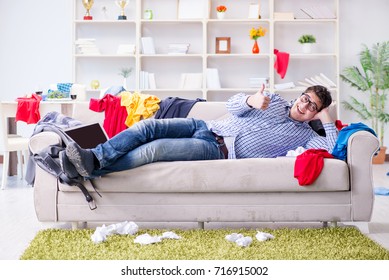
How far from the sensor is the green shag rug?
3074 millimetres

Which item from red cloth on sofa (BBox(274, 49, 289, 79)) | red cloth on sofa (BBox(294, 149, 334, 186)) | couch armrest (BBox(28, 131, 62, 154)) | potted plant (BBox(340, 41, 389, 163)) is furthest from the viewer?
potted plant (BBox(340, 41, 389, 163))

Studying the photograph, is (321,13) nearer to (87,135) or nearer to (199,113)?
(199,113)

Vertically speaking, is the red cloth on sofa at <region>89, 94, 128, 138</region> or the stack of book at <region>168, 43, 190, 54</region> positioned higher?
the stack of book at <region>168, 43, 190, 54</region>

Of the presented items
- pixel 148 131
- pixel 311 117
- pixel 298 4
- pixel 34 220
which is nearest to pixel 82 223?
pixel 34 220

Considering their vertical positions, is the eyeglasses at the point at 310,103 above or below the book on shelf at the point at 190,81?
below

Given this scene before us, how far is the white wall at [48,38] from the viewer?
7867 millimetres

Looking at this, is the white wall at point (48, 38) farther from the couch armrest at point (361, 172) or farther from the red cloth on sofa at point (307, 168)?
the red cloth on sofa at point (307, 168)

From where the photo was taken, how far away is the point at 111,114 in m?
4.48

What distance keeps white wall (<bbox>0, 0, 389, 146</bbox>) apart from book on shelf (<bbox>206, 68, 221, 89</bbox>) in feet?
4.87

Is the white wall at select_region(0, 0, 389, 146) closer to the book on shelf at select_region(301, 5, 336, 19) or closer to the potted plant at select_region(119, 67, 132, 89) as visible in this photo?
the book on shelf at select_region(301, 5, 336, 19)

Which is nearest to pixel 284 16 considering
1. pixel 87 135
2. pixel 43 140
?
pixel 87 135

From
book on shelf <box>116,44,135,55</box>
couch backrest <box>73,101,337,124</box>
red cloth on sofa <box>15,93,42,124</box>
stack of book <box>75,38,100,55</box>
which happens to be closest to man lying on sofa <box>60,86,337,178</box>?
couch backrest <box>73,101,337,124</box>

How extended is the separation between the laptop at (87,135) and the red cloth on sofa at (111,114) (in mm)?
273

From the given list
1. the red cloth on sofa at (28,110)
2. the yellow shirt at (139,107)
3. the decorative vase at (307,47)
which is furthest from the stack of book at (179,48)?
the yellow shirt at (139,107)
